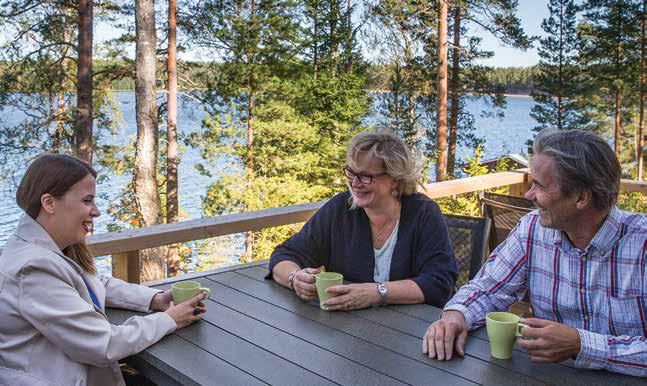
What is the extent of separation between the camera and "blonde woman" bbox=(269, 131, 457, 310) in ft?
7.62

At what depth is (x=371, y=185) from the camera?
7.83ft

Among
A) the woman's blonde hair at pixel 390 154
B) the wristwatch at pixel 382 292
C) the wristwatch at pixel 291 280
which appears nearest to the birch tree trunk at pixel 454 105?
the woman's blonde hair at pixel 390 154

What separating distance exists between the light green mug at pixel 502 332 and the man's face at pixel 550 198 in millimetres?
308

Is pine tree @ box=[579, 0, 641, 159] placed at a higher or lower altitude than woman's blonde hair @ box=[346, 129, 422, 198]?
higher

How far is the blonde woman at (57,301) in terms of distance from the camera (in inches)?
62.1

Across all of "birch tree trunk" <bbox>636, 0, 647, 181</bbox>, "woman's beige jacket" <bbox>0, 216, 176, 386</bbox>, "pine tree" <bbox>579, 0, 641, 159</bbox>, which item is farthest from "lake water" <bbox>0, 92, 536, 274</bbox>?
"woman's beige jacket" <bbox>0, 216, 176, 386</bbox>

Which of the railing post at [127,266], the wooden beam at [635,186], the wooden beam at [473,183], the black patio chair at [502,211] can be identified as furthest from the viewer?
the wooden beam at [635,186]

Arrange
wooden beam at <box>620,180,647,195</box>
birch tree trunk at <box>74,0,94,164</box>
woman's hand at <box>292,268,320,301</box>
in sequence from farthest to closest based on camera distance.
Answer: birch tree trunk at <box>74,0,94,164</box> < wooden beam at <box>620,180,647,195</box> < woman's hand at <box>292,268,320,301</box>

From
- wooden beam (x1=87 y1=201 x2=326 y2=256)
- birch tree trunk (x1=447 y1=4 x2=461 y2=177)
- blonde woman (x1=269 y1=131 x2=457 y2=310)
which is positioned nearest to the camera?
blonde woman (x1=269 y1=131 x2=457 y2=310)

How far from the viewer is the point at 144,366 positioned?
5.65 feet

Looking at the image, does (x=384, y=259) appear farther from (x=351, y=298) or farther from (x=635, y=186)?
(x=635, y=186)

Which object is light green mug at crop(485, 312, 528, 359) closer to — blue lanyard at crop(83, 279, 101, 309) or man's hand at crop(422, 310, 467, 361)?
man's hand at crop(422, 310, 467, 361)

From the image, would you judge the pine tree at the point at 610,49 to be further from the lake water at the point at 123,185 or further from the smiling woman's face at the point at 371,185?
the smiling woman's face at the point at 371,185

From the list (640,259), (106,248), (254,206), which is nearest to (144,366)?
(106,248)
